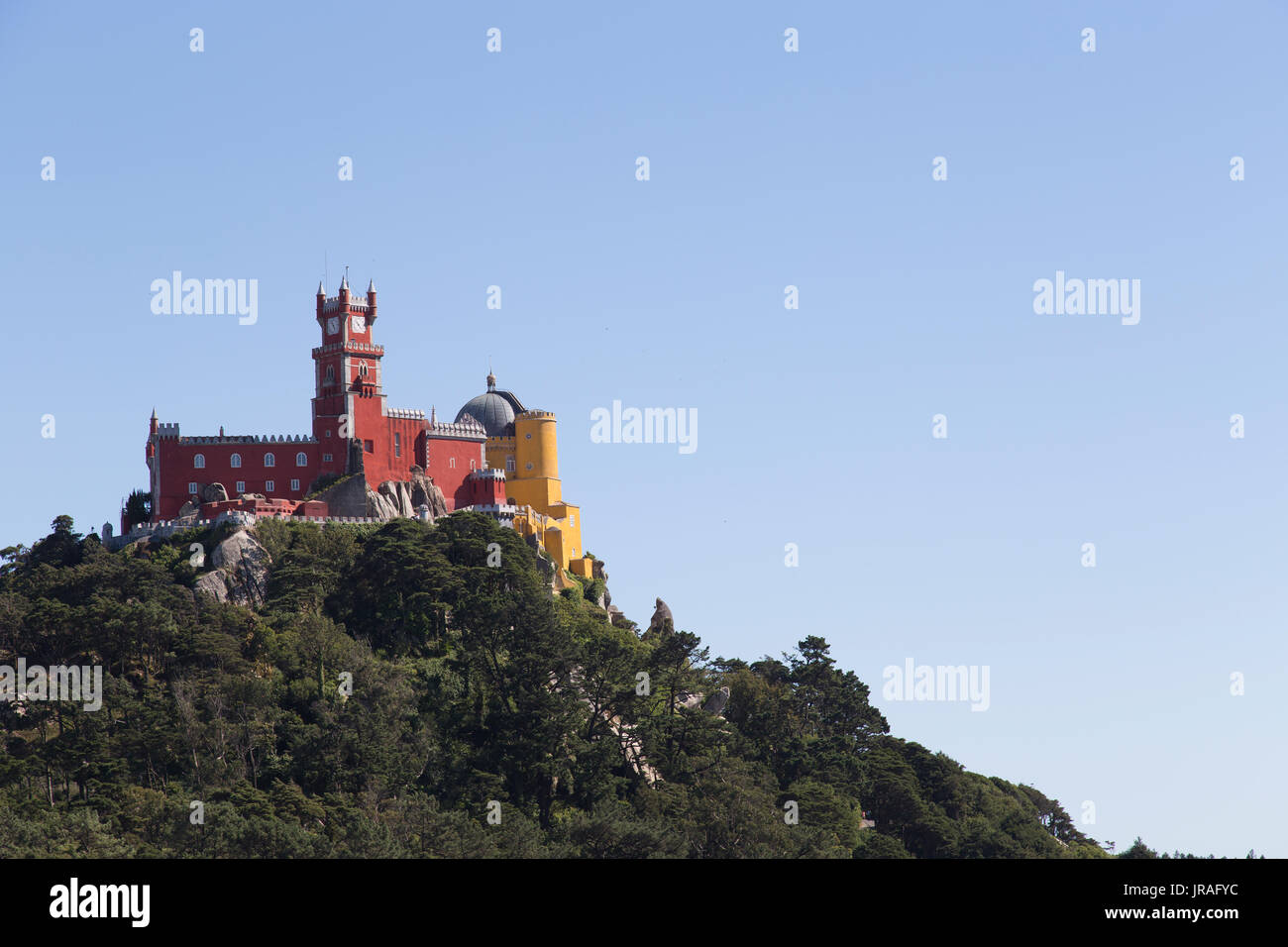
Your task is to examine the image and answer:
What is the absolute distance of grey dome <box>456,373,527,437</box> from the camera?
10243cm

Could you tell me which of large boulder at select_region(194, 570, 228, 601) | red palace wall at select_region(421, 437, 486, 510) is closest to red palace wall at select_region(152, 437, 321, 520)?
large boulder at select_region(194, 570, 228, 601)

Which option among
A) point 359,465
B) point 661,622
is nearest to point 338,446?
point 359,465

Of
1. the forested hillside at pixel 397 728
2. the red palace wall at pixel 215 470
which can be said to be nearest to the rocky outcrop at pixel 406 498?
the forested hillside at pixel 397 728

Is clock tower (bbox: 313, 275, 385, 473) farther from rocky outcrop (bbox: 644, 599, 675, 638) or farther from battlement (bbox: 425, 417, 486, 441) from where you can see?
rocky outcrop (bbox: 644, 599, 675, 638)

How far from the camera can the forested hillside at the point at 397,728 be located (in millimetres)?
70125

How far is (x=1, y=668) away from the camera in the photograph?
81375 mm

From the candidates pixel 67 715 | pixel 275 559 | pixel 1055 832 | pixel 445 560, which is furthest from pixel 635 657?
pixel 1055 832

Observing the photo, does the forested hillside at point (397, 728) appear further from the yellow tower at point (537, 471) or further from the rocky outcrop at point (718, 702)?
the yellow tower at point (537, 471)

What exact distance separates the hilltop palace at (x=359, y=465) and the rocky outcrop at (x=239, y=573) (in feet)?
9.47

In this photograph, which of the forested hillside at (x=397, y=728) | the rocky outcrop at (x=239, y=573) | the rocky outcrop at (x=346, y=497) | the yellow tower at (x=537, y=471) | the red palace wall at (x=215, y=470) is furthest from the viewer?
the yellow tower at (x=537, y=471)

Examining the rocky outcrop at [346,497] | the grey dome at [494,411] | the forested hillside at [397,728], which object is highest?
the grey dome at [494,411]

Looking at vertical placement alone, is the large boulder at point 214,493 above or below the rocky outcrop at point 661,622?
above

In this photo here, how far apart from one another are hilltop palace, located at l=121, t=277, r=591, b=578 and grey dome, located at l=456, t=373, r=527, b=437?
3.60 feet
